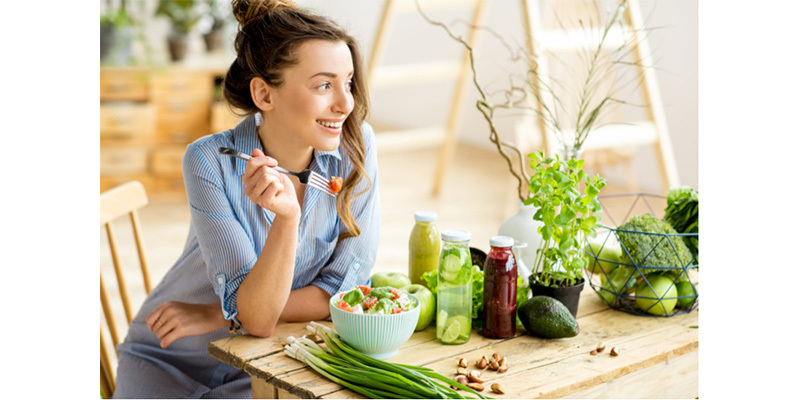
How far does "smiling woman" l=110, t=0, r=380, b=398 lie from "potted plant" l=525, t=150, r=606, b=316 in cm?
37

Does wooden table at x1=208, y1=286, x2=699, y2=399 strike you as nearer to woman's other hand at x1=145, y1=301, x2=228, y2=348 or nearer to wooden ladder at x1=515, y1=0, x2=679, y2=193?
woman's other hand at x1=145, y1=301, x2=228, y2=348

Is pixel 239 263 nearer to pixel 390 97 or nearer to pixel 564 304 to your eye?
pixel 564 304

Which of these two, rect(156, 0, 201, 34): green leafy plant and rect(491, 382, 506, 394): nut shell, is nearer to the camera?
rect(491, 382, 506, 394): nut shell

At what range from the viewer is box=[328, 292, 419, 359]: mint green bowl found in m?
1.27

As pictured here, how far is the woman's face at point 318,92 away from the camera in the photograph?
1447mm

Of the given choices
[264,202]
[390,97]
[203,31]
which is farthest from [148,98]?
[264,202]

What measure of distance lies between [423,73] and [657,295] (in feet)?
10.1

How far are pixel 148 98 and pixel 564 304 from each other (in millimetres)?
3987

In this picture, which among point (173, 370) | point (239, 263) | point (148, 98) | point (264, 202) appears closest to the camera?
point (264, 202)

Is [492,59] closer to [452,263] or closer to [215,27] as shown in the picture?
[215,27]

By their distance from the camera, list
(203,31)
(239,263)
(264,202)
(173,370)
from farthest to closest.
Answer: (203,31)
(173,370)
(239,263)
(264,202)

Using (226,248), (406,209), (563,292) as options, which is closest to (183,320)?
(226,248)

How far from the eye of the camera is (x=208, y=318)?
5.04 ft

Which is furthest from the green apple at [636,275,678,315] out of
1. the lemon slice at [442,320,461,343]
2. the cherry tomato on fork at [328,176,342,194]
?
the cherry tomato on fork at [328,176,342,194]
